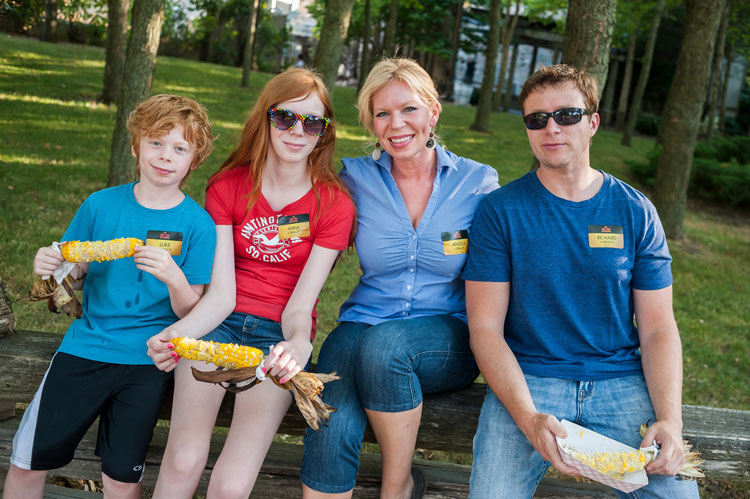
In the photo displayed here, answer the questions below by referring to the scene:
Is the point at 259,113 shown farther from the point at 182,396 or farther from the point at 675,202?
the point at 675,202

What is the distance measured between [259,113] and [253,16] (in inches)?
595

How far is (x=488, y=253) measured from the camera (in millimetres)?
2830

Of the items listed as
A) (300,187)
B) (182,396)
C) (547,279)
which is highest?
(300,187)

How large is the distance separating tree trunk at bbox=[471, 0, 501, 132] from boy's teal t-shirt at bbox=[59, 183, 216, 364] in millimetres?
14756

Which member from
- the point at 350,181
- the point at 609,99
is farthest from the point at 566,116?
the point at 609,99

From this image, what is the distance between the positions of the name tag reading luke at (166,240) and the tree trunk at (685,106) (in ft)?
27.9

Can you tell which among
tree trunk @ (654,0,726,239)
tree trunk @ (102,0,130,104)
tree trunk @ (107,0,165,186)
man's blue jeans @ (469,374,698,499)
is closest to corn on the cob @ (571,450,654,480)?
man's blue jeans @ (469,374,698,499)

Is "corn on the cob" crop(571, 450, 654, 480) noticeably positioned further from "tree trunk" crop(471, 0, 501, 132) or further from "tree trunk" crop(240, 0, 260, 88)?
"tree trunk" crop(240, 0, 260, 88)

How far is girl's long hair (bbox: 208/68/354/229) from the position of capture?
118 inches

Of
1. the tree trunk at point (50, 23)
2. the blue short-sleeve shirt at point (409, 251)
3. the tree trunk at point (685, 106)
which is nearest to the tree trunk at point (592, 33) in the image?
the blue short-sleeve shirt at point (409, 251)

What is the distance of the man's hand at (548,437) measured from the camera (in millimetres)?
2393

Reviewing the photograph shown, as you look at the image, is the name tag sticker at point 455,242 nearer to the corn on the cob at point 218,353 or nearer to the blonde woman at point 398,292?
the blonde woman at point 398,292

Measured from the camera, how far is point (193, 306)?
9.07ft

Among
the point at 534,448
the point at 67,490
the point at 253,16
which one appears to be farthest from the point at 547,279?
the point at 253,16
